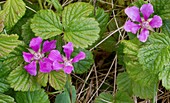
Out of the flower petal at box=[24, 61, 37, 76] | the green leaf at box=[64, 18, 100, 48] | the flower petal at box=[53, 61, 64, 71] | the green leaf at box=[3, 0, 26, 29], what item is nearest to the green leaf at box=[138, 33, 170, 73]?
the green leaf at box=[64, 18, 100, 48]

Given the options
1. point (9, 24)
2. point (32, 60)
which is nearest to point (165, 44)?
point (32, 60)

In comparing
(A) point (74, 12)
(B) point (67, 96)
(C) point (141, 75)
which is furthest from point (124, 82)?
(A) point (74, 12)

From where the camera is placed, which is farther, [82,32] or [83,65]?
[83,65]

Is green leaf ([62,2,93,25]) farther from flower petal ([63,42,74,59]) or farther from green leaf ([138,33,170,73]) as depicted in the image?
green leaf ([138,33,170,73])

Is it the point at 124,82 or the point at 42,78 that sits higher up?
the point at 42,78

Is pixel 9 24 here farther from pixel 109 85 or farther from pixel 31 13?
pixel 109 85

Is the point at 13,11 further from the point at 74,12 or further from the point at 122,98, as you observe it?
the point at 122,98

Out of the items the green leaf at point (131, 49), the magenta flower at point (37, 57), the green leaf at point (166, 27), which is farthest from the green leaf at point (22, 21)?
the green leaf at point (166, 27)
